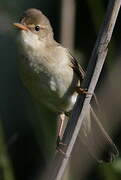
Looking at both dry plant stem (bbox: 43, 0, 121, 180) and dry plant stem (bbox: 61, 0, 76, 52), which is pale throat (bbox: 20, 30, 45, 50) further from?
dry plant stem (bbox: 43, 0, 121, 180)

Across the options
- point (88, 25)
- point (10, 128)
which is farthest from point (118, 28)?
point (10, 128)

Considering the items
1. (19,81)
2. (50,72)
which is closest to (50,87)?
(50,72)

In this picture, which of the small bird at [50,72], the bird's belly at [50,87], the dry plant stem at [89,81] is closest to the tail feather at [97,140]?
the small bird at [50,72]

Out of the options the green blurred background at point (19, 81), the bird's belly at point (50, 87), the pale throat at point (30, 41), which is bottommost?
the green blurred background at point (19, 81)

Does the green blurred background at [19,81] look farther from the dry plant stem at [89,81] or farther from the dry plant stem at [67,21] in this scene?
the dry plant stem at [89,81]

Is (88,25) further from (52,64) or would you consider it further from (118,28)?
(52,64)

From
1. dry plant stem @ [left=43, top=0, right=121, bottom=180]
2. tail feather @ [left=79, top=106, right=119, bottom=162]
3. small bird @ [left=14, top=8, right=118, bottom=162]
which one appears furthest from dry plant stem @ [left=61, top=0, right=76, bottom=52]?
dry plant stem @ [left=43, top=0, right=121, bottom=180]
